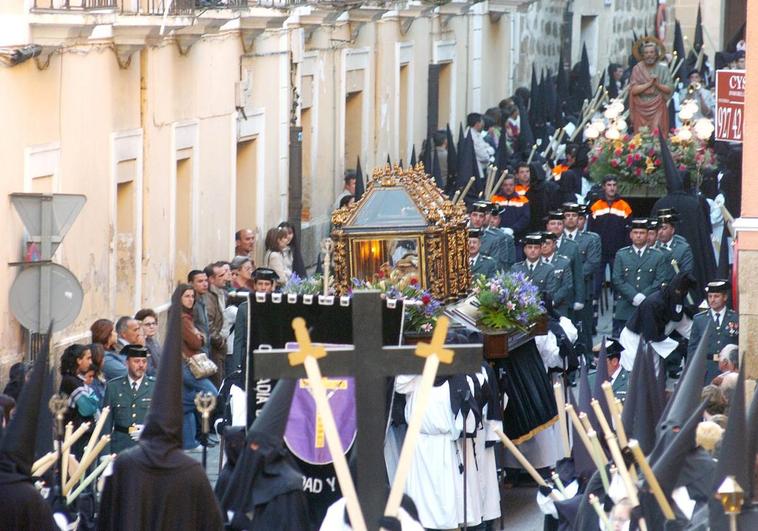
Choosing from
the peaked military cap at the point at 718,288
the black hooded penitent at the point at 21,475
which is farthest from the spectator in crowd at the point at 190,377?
the black hooded penitent at the point at 21,475

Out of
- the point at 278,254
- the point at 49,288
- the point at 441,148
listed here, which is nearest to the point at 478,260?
the point at 278,254

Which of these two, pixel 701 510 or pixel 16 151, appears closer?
pixel 701 510

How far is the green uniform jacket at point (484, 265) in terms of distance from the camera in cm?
1777

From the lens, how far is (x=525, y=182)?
23.2m

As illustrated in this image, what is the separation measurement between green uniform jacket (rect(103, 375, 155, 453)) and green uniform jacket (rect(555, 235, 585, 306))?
20.4 ft

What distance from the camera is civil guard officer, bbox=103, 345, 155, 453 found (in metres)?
13.2

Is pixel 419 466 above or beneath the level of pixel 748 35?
beneath

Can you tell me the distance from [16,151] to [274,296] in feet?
13.7

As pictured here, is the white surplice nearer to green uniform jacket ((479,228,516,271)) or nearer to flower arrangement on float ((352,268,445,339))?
flower arrangement on float ((352,268,445,339))

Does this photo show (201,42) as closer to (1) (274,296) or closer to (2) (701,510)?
(1) (274,296)

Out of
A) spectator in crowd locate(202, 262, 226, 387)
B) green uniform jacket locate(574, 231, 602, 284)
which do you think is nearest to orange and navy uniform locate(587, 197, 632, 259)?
green uniform jacket locate(574, 231, 602, 284)

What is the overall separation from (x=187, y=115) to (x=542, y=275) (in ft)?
12.4

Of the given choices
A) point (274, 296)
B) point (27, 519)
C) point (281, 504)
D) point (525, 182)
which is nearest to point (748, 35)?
point (274, 296)

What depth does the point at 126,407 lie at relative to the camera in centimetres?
1320
